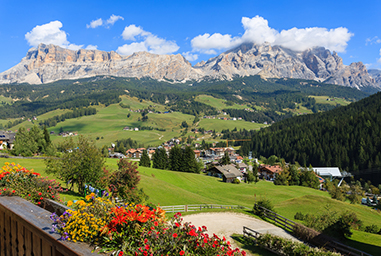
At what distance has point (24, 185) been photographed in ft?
21.1

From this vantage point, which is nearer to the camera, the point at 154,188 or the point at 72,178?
the point at 72,178

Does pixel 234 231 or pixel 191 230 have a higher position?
pixel 191 230

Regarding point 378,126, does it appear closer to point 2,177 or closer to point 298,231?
point 298,231

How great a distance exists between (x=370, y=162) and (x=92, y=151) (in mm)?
145282

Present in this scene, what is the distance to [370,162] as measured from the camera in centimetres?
12388

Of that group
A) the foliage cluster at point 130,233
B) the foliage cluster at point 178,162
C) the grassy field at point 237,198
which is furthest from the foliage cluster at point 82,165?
the foliage cluster at point 178,162

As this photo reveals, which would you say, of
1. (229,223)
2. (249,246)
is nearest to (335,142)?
(229,223)

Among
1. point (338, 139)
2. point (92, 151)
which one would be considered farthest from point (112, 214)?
point (338, 139)

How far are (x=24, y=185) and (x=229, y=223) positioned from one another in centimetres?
2149

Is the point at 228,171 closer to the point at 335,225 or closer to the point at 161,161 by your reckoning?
the point at 161,161

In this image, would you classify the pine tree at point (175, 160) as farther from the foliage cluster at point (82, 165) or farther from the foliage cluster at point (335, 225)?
the foliage cluster at point (335, 225)

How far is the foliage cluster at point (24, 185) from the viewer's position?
595 cm

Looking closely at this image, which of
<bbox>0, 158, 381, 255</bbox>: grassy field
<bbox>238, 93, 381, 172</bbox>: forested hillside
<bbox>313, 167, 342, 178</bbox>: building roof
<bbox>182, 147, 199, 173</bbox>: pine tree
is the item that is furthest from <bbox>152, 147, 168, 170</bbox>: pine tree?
<bbox>238, 93, 381, 172</bbox>: forested hillside

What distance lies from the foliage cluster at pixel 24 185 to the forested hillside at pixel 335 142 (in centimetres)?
14674
